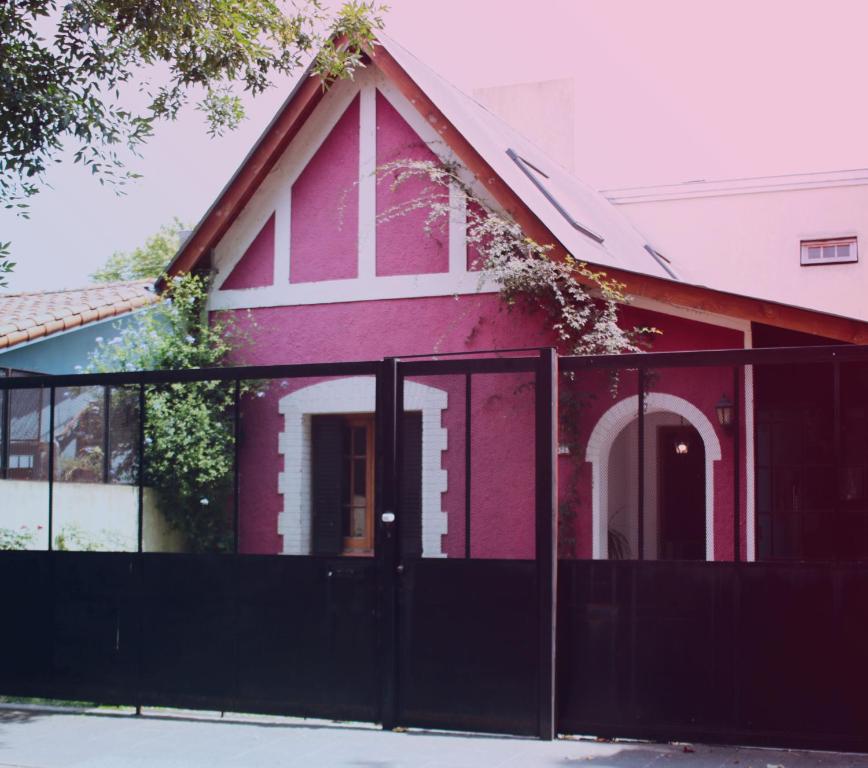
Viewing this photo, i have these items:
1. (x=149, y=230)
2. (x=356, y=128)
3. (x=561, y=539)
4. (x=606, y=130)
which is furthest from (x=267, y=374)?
(x=149, y=230)

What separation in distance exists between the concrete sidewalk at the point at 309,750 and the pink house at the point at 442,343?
1.11m

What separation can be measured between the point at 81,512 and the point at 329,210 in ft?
15.4

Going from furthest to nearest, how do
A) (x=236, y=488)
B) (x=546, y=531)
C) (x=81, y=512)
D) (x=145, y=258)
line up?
(x=145, y=258) < (x=81, y=512) < (x=236, y=488) < (x=546, y=531)

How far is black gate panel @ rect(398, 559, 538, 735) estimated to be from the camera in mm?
7207

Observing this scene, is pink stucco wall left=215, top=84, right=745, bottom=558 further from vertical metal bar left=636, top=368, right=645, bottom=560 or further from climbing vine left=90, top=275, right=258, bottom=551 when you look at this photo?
climbing vine left=90, top=275, right=258, bottom=551

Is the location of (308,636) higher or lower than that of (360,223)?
lower

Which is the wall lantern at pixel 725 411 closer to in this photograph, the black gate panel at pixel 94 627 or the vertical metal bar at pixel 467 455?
the vertical metal bar at pixel 467 455

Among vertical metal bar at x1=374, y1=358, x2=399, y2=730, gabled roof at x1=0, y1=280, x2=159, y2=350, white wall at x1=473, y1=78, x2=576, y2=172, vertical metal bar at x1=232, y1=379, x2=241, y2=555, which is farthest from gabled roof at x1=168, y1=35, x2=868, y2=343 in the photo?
white wall at x1=473, y1=78, x2=576, y2=172

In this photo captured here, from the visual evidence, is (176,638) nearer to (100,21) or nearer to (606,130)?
(100,21)

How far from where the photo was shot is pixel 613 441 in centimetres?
788

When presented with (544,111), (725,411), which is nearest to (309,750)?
(725,411)

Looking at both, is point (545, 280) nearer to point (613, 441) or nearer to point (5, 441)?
point (613, 441)

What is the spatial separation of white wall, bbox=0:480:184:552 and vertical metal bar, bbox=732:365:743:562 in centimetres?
401

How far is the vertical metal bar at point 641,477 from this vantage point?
7129 millimetres
